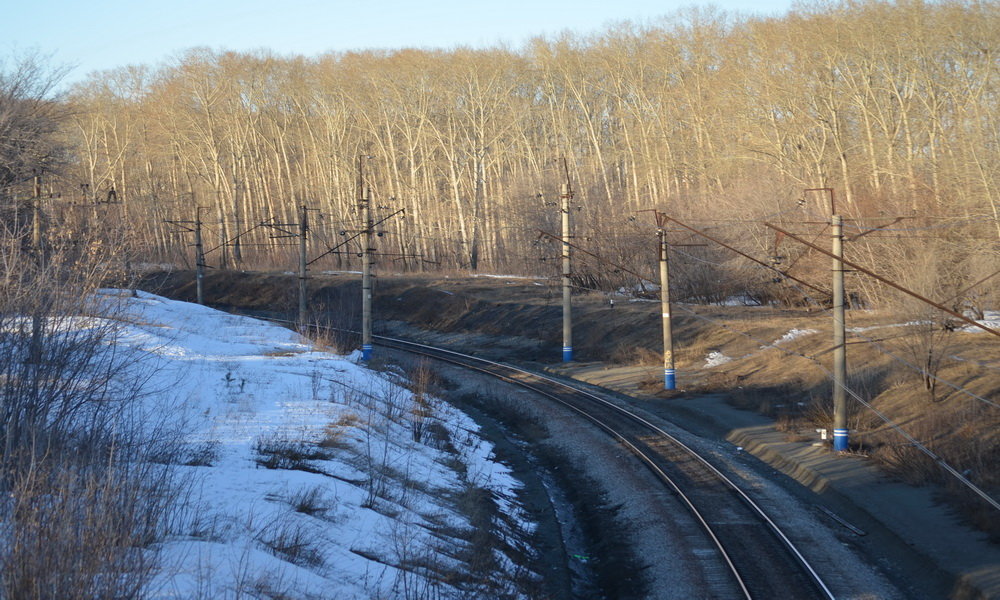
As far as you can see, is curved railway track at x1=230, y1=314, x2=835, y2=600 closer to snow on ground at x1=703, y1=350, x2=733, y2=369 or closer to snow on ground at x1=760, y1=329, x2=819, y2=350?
snow on ground at x1=703, y1=350, x2=733, y2=369

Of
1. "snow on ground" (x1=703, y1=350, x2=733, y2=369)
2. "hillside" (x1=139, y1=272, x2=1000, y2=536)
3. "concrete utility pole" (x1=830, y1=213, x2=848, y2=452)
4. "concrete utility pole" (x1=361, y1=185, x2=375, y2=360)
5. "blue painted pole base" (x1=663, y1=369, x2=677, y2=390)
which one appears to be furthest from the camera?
"concrete utility pole" (x1=361, y1=185, x2=375, y2=360)

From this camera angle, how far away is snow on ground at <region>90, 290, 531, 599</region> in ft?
28.3

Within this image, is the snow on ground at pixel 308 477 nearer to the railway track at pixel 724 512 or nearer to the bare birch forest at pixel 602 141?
the railway track at pixel 724 512

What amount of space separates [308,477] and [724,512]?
7.40 metres

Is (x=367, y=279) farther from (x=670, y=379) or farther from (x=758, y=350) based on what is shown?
(x=758, y=350)

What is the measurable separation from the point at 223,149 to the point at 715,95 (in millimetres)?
43429

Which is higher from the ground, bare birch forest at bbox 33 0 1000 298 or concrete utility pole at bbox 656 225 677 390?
bare birch forest at bbox 33 0 1000 298

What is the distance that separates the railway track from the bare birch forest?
9.37m

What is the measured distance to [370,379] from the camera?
25391mm

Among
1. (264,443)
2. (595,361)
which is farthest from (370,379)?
(595,361)

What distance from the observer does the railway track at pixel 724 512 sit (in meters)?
11.2

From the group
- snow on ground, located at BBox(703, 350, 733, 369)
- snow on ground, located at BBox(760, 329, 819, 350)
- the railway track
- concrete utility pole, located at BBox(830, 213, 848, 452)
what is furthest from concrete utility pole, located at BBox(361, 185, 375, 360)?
concrete utility pole, located at BBox(830, 213, 848, 452)

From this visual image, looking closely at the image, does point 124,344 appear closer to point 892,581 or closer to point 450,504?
point 450,504

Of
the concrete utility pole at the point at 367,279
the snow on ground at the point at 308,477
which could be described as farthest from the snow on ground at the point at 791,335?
the concrete utility pole at the point at 367,279
